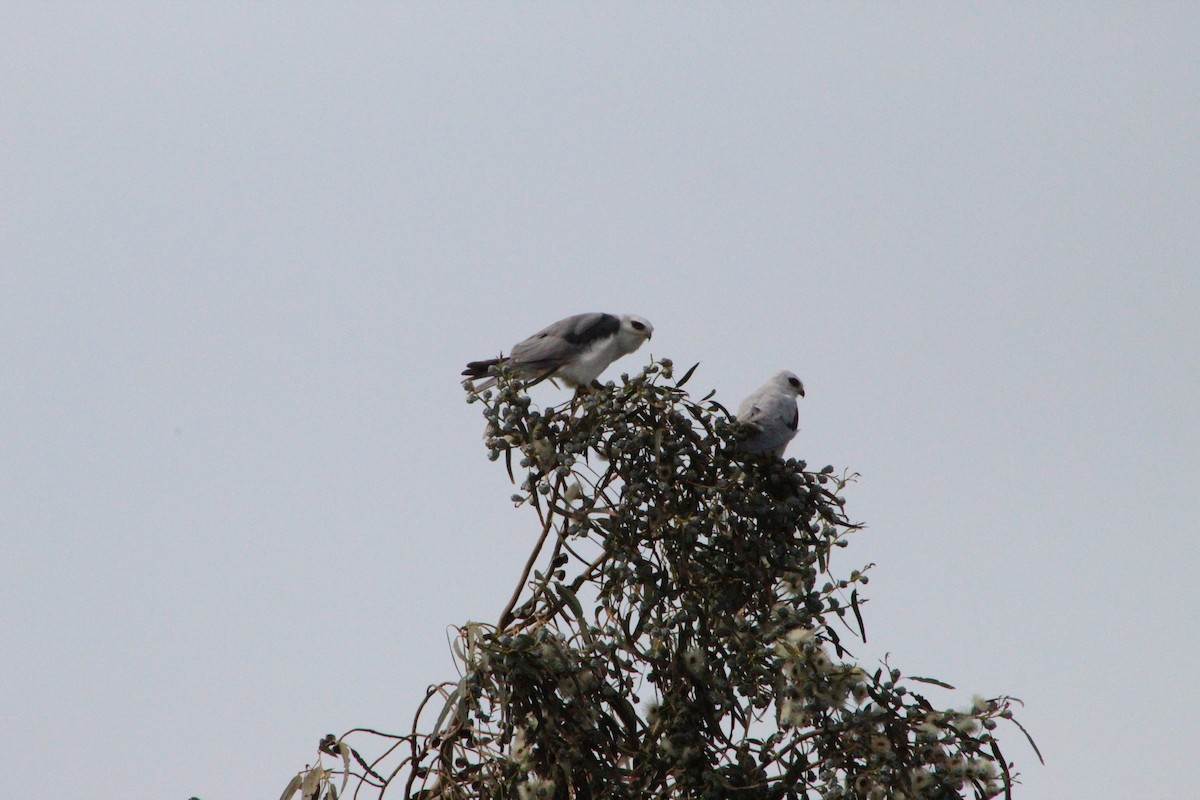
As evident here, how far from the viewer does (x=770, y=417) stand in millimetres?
3975

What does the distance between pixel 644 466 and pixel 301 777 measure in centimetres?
122

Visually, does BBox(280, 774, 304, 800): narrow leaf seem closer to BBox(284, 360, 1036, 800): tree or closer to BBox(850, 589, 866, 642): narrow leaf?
BBox(284, 360, 1036, 800): tree

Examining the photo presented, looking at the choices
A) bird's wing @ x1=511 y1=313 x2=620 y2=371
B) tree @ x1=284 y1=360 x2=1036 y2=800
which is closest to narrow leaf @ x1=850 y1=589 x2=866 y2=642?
tree @ x1=284 y1=360 x2=1036 y2=800

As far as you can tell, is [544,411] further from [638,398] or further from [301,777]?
[301,777]

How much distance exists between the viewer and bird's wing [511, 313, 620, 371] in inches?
168

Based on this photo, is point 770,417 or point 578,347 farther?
point 578,347

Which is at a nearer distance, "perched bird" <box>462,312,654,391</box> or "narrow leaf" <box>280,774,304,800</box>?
"narrow leaf" <box>280,774,304,800</box>

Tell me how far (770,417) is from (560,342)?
0.78 metres

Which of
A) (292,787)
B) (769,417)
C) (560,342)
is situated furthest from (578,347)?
(292,787)

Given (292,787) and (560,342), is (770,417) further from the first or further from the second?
(292,787)

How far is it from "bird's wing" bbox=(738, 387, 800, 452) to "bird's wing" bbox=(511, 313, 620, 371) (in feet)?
1.88

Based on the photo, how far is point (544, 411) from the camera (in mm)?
3396

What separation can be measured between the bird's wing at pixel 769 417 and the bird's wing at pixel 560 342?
1.88 ft

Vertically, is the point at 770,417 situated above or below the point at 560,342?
below
